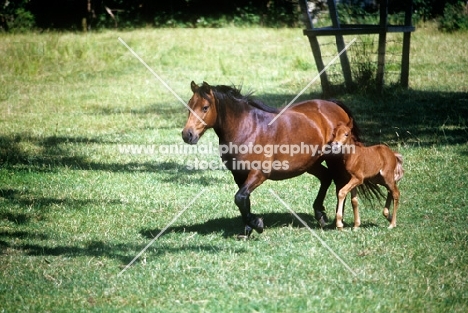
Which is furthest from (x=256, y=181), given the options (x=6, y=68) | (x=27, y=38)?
(x=27, y=38)

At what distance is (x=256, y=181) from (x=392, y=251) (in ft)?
4.91

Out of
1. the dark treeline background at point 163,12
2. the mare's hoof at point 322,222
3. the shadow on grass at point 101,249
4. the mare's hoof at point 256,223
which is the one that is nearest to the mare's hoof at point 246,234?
the mare's hoof at point 256,223

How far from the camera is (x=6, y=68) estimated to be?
1958cm

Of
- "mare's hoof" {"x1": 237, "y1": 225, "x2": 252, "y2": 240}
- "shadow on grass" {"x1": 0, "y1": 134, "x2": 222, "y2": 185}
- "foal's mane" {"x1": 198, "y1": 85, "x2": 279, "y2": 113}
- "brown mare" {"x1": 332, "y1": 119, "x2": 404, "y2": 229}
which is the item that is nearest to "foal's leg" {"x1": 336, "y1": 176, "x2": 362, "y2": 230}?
"brown mare" {"x1": 332, "y1": 119, "x2": 404, "y2": 229}

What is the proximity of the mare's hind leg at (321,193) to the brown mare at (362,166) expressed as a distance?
30cm

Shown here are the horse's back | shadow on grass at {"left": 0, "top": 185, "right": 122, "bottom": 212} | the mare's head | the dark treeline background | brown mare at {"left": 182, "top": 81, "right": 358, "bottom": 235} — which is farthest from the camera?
the dark treeline background

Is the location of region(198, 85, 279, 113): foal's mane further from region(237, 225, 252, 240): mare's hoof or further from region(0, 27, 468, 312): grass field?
region(0, 27, 468, 312): grass field

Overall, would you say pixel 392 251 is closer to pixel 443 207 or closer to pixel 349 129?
pixel 349 129

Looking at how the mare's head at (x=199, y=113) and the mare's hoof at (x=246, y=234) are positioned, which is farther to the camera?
the mare's hoof at (x=246, y=234)

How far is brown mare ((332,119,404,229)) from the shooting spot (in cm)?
782

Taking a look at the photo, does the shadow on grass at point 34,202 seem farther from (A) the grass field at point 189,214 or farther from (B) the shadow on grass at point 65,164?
(B) the shadow on grass at point 65,164

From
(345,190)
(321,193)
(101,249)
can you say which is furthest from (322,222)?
(101,249)

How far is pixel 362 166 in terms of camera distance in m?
7.86

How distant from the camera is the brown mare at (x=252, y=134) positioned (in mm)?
7418
